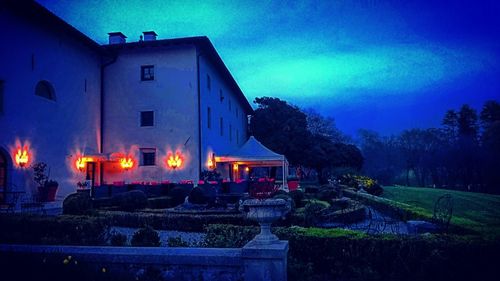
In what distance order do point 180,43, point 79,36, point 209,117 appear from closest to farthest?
1. point 79,36
2. point 180,43
3. point 209,117

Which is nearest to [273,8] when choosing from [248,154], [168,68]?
[168,68]

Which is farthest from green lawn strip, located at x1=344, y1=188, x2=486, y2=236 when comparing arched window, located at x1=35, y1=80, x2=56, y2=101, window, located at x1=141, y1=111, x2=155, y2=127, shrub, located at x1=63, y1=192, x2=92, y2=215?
arched window, located at x1=35, y1=80, x2=56, y2=101

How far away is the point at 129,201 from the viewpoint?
11.9 m

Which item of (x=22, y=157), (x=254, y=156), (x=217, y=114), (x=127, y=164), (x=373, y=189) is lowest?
(x=373, y=189)

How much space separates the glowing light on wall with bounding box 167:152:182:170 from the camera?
1866 centimetres

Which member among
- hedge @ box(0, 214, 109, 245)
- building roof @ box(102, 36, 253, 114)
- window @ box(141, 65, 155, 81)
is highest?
building roof @ box(102, 36, 253, 114)

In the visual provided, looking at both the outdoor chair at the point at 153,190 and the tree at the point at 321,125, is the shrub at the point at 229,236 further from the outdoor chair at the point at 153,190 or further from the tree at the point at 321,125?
the tree at the point at 321,125

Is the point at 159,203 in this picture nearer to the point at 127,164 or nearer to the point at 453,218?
the point at 127,164

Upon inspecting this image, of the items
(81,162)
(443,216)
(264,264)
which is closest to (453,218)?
(443,216)

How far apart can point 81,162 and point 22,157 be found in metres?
3.83

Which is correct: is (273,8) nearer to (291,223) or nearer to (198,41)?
(198,41)

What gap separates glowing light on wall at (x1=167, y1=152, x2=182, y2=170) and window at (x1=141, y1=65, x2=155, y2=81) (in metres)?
4.41

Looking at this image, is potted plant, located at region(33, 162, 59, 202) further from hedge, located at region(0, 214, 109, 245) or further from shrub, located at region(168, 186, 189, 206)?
hedge, located at region(0, 214, 109, 245)

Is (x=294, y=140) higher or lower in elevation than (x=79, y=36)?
lower
